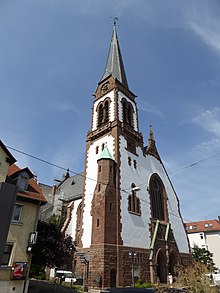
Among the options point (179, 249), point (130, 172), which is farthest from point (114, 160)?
point (179, 249)

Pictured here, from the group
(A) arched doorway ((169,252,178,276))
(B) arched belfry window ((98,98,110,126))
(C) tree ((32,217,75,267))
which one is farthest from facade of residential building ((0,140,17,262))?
(B) arched belfry window ((98,98,110,126))

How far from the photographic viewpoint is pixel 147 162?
34312mm

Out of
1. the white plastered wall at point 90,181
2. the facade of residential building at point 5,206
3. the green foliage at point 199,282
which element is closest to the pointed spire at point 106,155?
the white plastered wall at point 90,181

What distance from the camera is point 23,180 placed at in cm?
1791

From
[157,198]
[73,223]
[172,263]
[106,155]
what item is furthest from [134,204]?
[172,263]

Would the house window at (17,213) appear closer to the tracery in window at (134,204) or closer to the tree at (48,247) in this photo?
the tree at (48,247)

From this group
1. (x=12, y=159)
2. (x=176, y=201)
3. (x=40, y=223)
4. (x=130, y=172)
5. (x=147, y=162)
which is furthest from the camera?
(x=176, y=201)

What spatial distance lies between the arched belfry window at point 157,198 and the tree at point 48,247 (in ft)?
47.9

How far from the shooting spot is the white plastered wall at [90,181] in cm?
2491

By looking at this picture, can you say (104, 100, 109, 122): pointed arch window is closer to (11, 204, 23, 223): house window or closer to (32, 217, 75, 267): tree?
(32, 217, 75, 267): tree

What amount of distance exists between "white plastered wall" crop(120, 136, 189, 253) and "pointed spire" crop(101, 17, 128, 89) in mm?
14901

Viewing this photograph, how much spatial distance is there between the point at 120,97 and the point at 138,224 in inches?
755

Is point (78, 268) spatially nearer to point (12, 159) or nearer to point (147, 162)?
point (12, 159)

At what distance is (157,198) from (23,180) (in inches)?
829
